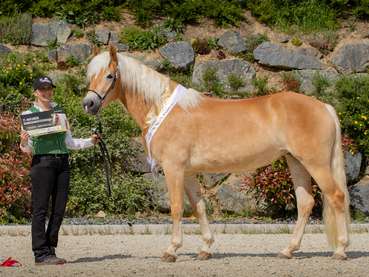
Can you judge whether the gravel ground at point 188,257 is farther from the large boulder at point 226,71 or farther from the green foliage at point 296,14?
the green foliage at point 296,14

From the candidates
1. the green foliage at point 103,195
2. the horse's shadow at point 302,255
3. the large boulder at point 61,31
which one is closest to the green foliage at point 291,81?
the green foliage at point 103,195

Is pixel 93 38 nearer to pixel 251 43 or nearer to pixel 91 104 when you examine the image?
pixel 251 43

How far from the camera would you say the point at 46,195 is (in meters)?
7.53

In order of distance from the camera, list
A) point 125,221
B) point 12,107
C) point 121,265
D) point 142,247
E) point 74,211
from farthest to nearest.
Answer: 1. point 12,107
2. point 74,211
3. point 125,221
4. point 142,247
5. point 121,265

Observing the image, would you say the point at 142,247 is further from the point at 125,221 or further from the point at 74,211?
the point at 74,211

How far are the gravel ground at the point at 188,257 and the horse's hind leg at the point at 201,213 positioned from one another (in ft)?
0.42

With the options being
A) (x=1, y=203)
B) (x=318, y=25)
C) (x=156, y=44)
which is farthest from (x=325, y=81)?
(x=1, y=203)

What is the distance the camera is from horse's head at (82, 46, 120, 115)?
789 centimetres

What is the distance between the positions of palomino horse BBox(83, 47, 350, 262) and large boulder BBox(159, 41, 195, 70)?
7.32 metres

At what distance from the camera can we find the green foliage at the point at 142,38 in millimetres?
15867

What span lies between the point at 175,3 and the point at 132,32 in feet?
3.93

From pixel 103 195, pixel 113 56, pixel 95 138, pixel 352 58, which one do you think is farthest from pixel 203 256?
pixel 352 58

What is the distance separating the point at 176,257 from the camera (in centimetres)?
776

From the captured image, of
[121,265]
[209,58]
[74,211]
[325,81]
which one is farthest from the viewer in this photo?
[209,58]
